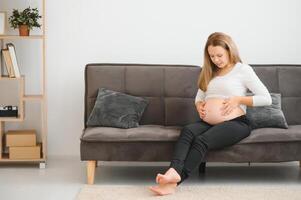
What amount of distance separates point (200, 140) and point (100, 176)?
930mm

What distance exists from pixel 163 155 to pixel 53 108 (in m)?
1.41

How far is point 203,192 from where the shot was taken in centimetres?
382

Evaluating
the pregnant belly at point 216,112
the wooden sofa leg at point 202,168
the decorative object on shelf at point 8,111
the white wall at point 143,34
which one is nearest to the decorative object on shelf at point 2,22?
the white wall at point 143,34

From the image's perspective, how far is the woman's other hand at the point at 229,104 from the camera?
395cm

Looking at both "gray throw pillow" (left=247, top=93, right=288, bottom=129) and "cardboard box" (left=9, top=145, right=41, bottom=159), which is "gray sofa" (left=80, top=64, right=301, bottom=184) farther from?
"cardboard box" (left=9, top=145, right=41, bottom=159)

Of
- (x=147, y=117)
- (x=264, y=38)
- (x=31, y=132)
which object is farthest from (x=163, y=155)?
(x=264, y=38)

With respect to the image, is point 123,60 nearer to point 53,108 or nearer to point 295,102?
point 53,108

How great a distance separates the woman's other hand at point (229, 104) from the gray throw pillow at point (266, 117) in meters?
0.34

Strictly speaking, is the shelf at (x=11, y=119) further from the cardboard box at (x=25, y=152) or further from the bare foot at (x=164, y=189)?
the bare foot at (x=164, y=189)

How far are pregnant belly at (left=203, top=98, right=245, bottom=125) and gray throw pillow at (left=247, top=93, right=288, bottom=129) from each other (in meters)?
0.28

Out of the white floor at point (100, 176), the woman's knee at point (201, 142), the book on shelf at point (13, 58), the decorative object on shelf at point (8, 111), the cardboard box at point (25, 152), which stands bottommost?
the white floor at point (100, 176)

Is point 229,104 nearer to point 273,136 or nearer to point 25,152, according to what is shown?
point 273,136

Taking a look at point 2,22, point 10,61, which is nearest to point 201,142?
point 10,61

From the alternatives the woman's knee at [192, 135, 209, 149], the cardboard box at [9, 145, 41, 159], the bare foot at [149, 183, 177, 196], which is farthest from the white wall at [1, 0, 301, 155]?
the bare foot at [149, 183, 177, 196]
